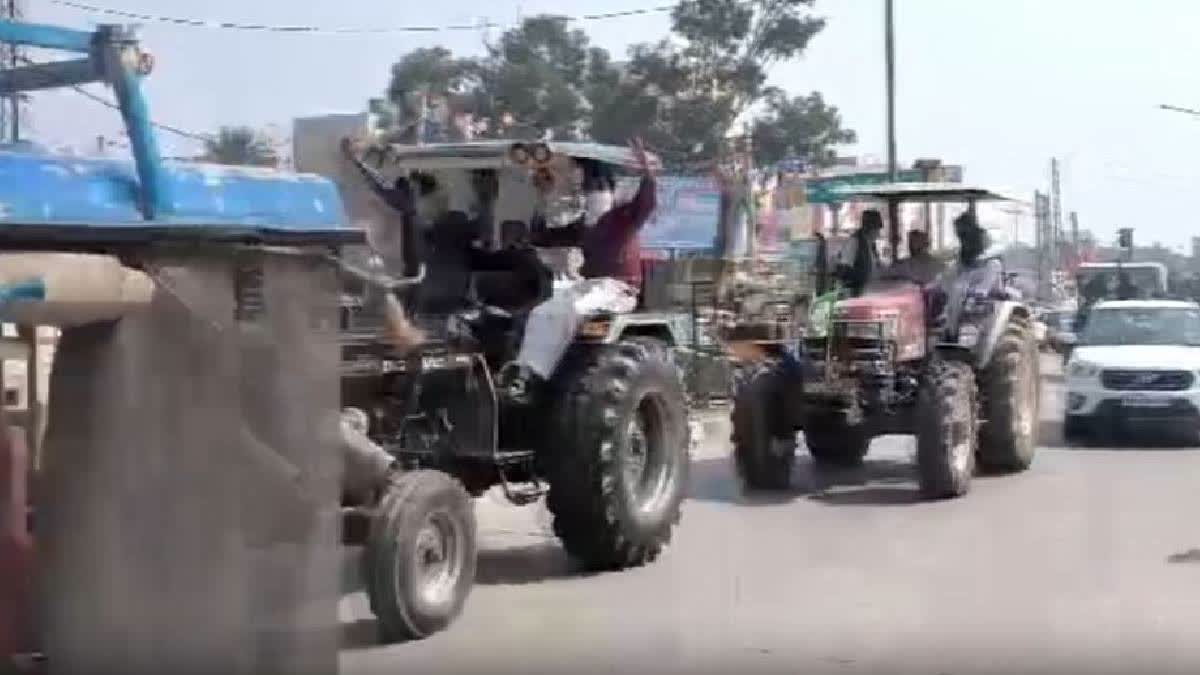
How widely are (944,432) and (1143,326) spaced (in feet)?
23.0

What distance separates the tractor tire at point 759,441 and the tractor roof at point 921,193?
2380mm

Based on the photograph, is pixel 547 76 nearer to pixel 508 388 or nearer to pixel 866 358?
pixel 866 358

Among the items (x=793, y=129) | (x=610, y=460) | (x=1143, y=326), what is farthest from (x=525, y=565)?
(x=793, y=129)

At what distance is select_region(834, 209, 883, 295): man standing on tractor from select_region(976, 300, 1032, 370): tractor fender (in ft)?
3.66

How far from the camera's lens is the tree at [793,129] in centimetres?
4009

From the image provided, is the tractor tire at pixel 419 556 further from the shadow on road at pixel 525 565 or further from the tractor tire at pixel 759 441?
the tractor tire at pixel 759 441

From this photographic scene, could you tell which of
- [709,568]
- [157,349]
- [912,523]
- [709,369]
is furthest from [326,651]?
[709,369]

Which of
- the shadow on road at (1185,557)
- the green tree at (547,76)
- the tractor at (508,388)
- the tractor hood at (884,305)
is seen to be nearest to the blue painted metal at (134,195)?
the tractor at (508,388)

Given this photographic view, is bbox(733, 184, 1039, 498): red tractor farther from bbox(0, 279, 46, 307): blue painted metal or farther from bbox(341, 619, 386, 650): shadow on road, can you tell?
bbox(0, 279, 46, 307): blue painted metal

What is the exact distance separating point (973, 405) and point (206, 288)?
393 inches

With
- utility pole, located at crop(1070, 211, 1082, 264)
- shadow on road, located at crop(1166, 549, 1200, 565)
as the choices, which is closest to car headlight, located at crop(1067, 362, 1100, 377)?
shadow on road, located at crop(1166, 549, 1200, 565)

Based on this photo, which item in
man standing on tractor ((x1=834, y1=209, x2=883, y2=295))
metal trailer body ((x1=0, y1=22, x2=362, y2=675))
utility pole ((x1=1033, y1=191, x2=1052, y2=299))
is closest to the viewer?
metal trailer body ((x1=0, y1=22, x2=362, y2=675))

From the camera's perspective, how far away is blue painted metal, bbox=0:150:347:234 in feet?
19.0

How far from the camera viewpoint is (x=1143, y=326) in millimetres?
19219
